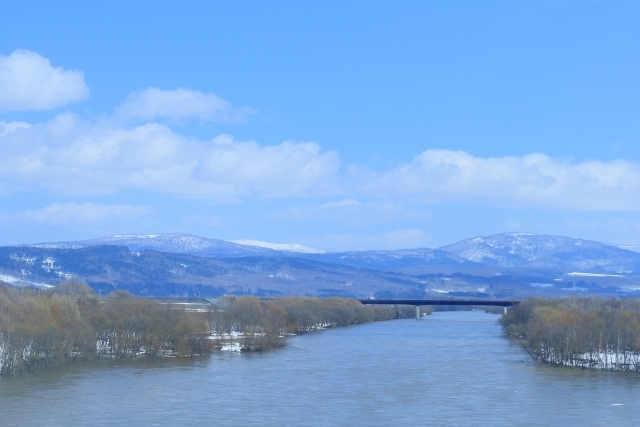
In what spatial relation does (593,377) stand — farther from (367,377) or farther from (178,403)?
(178,403)

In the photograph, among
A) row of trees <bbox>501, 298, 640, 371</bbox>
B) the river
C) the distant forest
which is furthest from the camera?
row of trees <bbox>501, 298, 640, 371</bbox>

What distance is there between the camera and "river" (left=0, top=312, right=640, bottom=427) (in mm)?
25922

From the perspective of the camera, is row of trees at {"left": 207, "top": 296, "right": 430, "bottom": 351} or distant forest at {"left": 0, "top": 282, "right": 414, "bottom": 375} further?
row of trees at {"left": 207, "top": 296, "right": 430, "bottom": 351}

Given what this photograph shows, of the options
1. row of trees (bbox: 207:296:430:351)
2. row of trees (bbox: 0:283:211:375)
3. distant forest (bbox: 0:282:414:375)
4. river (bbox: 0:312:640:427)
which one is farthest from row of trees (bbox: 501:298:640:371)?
row of trees (bbox: 0:283:211:375)

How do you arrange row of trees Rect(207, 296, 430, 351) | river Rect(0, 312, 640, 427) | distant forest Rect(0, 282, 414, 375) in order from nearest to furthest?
river Rect(0, 312, 640, 427), distant forest Rect(0, 282, 414, 375), row of trees Rect(207, 296, 430, 351)

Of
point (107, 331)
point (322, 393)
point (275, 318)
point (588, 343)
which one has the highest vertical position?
point (275, 318)

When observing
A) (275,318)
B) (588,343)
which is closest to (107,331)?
(275,318)

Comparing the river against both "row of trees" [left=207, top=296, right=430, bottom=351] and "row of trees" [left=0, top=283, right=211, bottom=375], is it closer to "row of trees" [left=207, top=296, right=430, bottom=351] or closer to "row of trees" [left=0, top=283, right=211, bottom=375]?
"row of trees" [left=0, top=283, right=211, bottom=375]

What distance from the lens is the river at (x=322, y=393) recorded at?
25.9m

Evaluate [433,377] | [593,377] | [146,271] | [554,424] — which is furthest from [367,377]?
[146,271]

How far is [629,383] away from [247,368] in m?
16.3

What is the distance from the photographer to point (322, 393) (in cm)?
3108

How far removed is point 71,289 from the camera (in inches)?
2936

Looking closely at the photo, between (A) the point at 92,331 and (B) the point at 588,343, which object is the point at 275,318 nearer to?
(A) the point at 92,331
